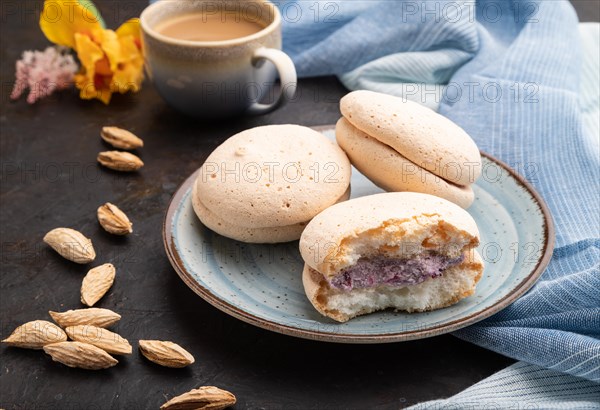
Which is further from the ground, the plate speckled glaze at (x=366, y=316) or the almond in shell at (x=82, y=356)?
the plate speckled glaze at (x=366, y=316)

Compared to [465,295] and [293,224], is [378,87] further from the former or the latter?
[465,295]

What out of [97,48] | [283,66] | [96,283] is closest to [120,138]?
[97,48]

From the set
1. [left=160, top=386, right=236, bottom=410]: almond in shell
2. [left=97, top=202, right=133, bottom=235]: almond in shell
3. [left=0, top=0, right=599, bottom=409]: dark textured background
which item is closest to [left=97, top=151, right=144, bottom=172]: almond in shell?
[left=0, top=0, right=599, bottom=409]: dark textured background

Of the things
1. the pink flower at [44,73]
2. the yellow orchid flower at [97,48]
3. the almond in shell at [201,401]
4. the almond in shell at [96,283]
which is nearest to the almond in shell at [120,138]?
the yellow orchid flower at [97,48]

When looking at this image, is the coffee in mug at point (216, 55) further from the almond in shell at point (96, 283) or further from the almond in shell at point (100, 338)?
the almond in shell at point (100, 338)

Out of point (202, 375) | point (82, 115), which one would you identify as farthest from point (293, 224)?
point (82, 115)

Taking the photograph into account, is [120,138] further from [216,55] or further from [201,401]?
[201,401]

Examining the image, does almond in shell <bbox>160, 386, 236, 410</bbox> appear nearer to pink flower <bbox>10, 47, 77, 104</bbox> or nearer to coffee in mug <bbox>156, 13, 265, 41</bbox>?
coffee in mug <bbox>156, 13, 265, 41</bbox>
